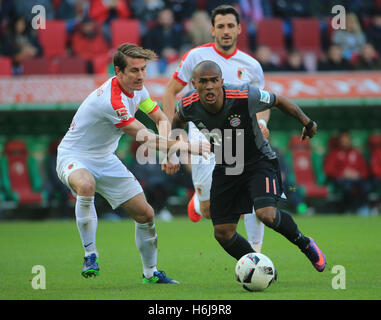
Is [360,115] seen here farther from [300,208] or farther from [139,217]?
[139,217]

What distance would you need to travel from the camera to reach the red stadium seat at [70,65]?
15648 millimetres

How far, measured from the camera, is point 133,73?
674 centimetres

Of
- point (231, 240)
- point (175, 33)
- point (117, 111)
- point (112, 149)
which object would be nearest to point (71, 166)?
point (112, 149)

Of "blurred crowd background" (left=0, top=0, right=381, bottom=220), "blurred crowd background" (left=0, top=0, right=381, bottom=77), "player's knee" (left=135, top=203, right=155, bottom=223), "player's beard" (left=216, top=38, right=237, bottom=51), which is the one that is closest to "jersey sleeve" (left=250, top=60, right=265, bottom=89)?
"player's beard" (left=216, top=38, right=237, bottom=51)

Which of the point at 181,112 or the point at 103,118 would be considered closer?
the point at 181,112

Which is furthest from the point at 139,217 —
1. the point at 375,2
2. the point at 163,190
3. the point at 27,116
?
the point at 375,2

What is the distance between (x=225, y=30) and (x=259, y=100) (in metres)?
1.61

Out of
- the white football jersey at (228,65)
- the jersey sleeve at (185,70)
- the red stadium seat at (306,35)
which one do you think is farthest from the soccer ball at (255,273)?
the red stadium seat at (306,35)

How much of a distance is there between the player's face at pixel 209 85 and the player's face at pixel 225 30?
62.8 inches

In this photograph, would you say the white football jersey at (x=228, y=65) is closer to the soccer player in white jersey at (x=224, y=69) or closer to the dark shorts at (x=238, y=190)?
the soccer player in white jersey at (x=224, y=69)

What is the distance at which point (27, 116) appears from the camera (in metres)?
17.0

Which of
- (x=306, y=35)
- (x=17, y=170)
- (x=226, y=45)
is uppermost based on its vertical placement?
(x=306, y=35)

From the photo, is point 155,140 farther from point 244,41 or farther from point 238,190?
point 244,41

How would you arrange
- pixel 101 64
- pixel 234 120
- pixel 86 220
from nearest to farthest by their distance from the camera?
pixel 234 120 < pixel 86 220 < pixel 101 64
